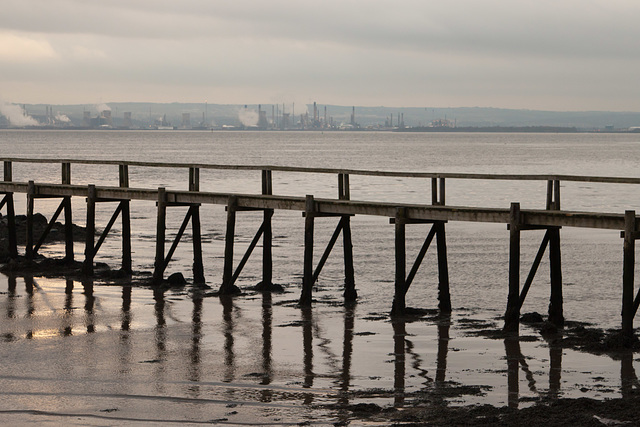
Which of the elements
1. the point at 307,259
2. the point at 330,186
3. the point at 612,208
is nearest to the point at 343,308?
the point at 307,259

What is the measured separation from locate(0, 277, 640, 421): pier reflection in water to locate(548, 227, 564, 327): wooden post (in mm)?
1639

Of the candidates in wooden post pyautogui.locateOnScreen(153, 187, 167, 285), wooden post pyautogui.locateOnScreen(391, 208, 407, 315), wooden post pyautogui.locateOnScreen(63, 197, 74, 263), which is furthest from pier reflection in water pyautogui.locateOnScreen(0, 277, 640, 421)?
wooden post pyautogui.locateOnScreen(63, 197, 74, 263)

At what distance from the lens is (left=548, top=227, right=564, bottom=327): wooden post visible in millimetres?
19062

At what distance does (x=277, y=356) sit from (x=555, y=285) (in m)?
5.99

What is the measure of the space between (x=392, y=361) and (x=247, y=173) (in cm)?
7497

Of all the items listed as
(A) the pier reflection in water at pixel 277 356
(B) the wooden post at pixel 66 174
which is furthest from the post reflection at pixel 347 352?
(B) the wooden post at pixel 66 174

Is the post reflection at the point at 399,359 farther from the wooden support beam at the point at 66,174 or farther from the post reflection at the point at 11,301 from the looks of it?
the wooden support beam at the point at 66,174

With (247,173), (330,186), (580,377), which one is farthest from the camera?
(247,173)

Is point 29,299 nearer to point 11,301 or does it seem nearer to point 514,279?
point 11,301

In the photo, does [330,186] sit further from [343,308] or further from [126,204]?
[343,308]

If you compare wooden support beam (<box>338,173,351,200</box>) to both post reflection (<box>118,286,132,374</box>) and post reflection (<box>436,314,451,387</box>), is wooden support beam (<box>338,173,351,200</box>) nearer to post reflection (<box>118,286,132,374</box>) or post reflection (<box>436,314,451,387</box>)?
post reflection (<box>436,314,451,387</box>)

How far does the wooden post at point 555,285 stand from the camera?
19062mm

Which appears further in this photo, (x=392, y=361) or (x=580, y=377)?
(x=392, y=361)

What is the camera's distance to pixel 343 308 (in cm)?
2111
